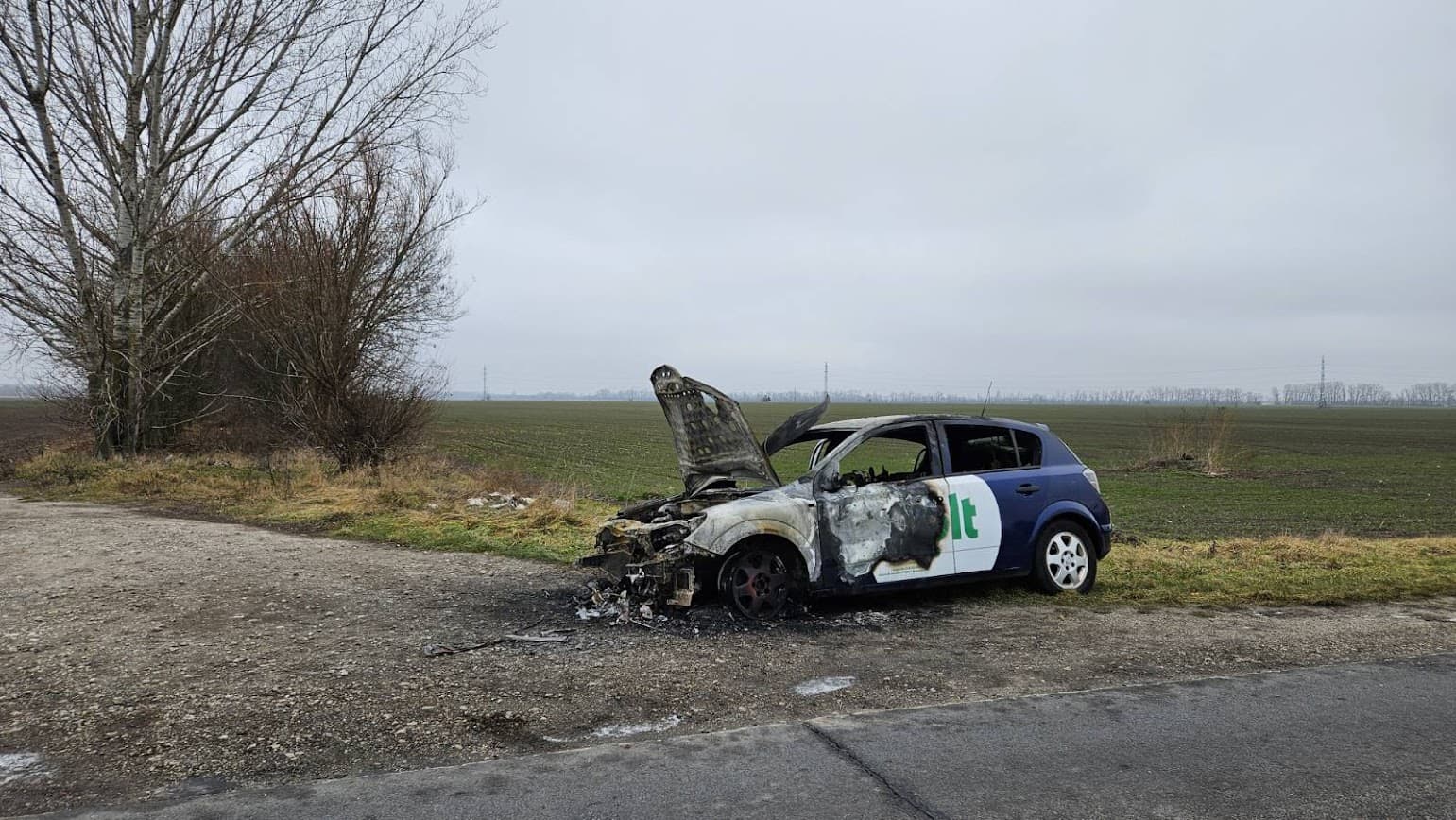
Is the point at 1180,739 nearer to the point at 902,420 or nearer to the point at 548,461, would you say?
the point at 902,420

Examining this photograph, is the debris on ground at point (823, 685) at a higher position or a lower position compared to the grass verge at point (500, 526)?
lower

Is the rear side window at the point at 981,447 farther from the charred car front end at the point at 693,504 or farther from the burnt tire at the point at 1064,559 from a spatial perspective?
the charred car front end at the point at 693,504

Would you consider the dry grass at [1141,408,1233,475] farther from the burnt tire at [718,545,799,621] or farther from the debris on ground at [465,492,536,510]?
the burnt tire at [718,545,799,621]

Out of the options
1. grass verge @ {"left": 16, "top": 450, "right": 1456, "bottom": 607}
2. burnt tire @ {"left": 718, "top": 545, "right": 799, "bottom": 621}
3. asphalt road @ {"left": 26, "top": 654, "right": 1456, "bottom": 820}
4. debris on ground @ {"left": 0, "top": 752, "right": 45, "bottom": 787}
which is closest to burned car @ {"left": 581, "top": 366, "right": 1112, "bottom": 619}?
burnt tire @ {"left": 718, "top": 545, "right": 799, "bottom": 621}

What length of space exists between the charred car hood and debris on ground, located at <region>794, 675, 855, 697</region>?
7.37 feet

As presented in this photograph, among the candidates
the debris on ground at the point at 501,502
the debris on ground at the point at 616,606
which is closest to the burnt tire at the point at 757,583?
the debris on ground at the point at 616,606

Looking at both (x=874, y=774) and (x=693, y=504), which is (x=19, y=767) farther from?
(x=693, y=504)

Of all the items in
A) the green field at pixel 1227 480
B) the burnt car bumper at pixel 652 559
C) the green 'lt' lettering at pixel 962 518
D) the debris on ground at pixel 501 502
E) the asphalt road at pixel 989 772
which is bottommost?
the green field at pixel 1227 480

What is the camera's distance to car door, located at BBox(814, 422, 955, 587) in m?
6.64

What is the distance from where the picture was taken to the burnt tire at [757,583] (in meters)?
6.47

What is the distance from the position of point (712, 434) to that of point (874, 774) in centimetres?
400

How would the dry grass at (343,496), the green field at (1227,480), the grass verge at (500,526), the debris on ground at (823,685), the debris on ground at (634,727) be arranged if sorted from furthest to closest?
the green field at (1227,480)
the dry grass at (343,496)
the grass verge at (500,526)
the debris on ground at (823,685)
the debris on ground at (634,727)

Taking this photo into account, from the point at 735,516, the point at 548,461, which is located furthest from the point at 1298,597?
the point at 548,461

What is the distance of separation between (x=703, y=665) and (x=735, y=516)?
1.29 meters
